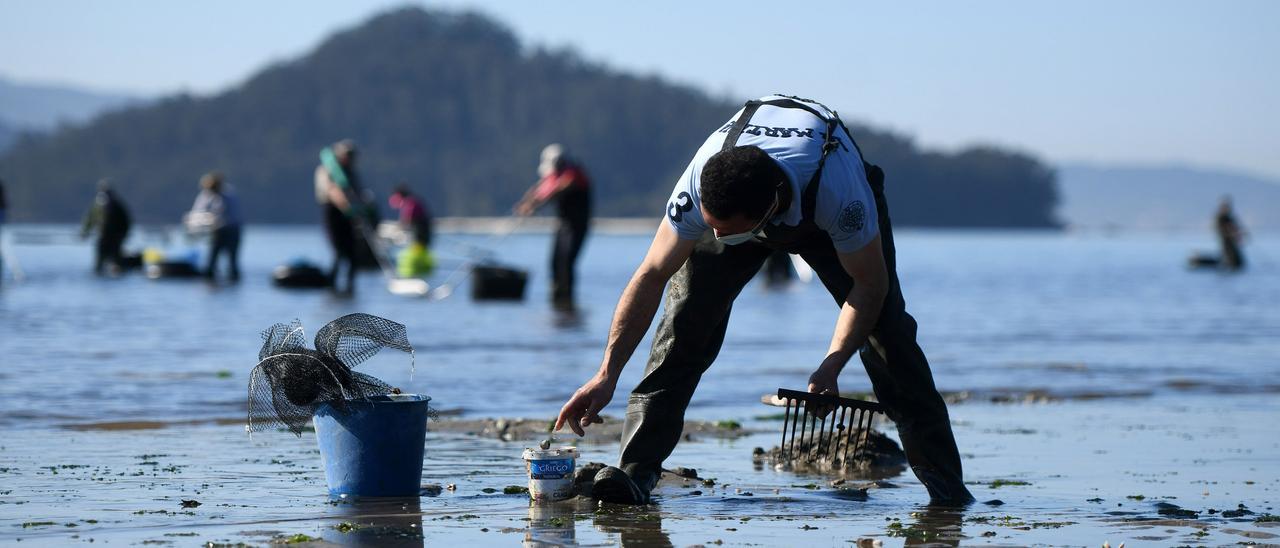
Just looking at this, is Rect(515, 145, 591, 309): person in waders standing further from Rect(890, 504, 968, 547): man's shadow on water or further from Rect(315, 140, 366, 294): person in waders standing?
Rect(890, 504, 968, 547): man's shadow on water

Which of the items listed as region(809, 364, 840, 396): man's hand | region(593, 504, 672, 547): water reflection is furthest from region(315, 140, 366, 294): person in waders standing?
region(809, 364, 840, 396): man's hand

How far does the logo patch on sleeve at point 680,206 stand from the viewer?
5070 mm

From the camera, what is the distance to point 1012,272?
41594mm

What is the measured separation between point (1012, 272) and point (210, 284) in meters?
22.3

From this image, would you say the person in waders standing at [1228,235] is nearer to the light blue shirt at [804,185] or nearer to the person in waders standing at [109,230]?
the person in waders standing at [109,230]

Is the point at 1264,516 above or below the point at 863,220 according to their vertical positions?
below

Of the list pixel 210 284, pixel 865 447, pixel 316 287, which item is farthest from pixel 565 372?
pixel 210 284

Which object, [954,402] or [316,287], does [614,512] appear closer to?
[954,402]

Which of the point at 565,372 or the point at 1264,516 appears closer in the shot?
the point at 1264,516

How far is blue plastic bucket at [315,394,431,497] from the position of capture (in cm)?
589

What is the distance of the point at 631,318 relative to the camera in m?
5.43

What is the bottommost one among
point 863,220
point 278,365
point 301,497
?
point 301,497

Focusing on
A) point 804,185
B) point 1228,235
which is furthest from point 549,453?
point 1228,235

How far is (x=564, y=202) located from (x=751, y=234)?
47.6 ft
